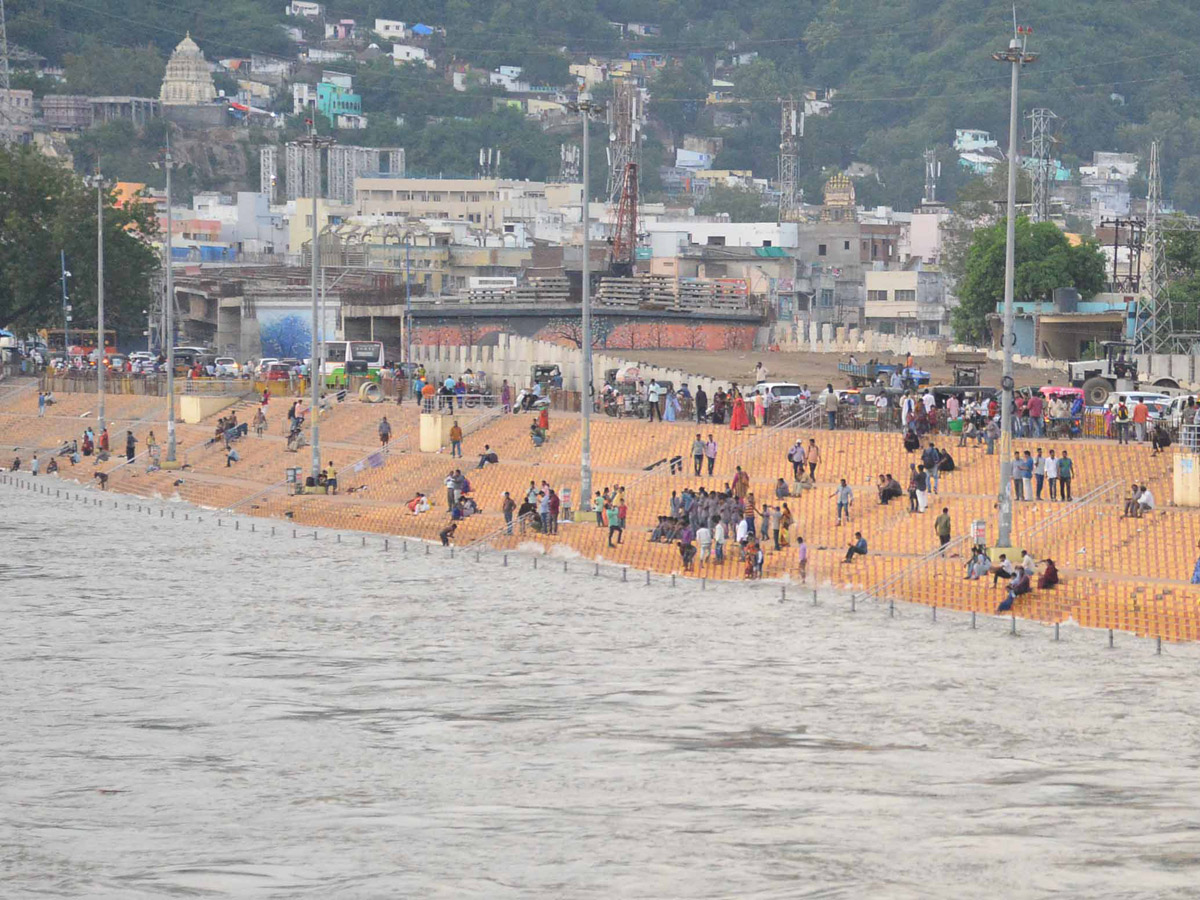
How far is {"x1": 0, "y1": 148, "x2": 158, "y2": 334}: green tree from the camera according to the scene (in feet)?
346

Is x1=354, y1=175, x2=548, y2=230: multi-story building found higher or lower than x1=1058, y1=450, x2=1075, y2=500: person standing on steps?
higher

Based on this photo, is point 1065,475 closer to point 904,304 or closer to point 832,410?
point 832,410

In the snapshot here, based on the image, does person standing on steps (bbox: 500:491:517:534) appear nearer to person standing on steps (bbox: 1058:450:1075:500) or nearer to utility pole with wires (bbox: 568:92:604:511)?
utility pole with wires (bbox: 568:92:604:511)

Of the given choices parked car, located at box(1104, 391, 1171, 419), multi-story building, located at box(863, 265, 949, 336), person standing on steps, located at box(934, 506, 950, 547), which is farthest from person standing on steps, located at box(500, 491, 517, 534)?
multi-story building, located at box(863, 265, 949, 336)

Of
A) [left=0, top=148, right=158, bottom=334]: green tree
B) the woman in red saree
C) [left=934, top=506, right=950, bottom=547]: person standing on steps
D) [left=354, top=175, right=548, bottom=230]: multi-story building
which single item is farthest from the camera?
[left=354, top=175, right=548, bottom=230]: multi-story building

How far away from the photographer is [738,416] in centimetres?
5706

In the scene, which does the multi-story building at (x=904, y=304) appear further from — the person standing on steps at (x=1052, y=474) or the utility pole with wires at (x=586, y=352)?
the person standing on steps at (x=1052, y=474)

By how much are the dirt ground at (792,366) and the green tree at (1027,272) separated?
1415cm

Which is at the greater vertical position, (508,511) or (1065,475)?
(1065,475)

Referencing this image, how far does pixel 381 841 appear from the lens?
990 inches

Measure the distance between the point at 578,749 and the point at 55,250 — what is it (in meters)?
80.5

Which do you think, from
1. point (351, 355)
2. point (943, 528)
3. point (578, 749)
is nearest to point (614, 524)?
point (943, 528)

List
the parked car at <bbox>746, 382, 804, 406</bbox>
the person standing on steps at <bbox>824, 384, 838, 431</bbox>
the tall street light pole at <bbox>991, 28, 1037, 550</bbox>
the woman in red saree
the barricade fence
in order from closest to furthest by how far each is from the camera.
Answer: the barricade fence, the tall street light pole at <bbox>991, 28, 1037, 550</bbox>, the person standing on steps at <bbox>824, 384, 838, 431</bbox>, the woman in red saree, the parked car at <bbox>746, 382, 804, 406</bbox>

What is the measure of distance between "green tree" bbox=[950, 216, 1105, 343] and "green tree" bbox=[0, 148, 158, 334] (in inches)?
1519
